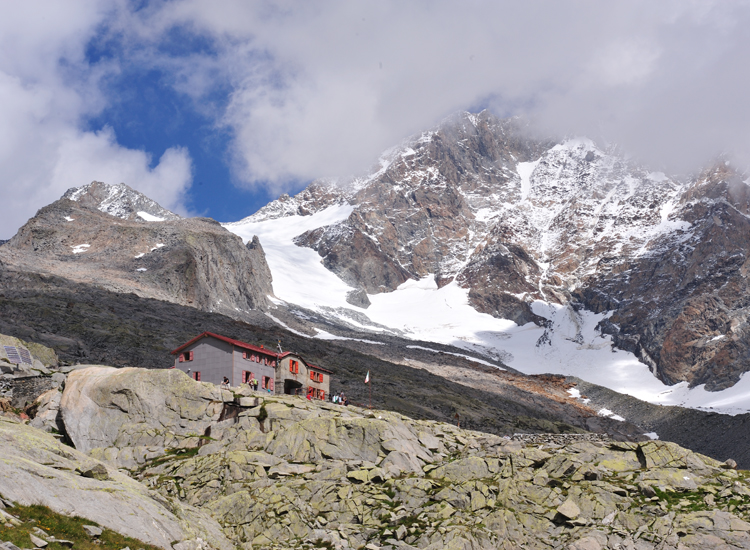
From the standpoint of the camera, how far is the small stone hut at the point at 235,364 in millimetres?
47094

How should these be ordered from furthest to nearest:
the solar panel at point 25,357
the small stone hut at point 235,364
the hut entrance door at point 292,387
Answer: the hut entrance door at point 292,387
the small stone hut at point 235,364
the solar panel at point 25,357

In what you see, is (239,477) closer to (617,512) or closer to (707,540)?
(617,512)

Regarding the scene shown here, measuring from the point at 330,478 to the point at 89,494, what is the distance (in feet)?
41.9

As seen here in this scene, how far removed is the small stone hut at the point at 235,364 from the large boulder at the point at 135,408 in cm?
473

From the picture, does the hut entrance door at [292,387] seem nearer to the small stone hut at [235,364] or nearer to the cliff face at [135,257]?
the small stone hut at [235,364]

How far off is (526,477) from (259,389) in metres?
21.2

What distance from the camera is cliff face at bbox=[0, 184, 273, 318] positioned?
128125 millimetres

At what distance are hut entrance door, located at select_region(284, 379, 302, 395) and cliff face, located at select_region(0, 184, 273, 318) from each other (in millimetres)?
77564

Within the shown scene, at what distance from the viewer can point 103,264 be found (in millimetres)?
136625

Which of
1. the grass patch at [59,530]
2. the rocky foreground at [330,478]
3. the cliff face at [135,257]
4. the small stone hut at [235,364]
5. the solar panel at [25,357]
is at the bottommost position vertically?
the grass patch at [59,530]

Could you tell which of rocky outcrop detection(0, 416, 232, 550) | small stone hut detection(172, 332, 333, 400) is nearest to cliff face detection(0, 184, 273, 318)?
small stone hut detection(172, 332, 333, 400)

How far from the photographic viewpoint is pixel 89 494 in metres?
26.2

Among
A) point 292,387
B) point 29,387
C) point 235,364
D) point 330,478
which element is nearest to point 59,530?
point 330,478

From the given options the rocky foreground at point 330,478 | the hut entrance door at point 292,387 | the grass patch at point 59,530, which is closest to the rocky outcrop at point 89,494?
the rocky foreground at point 330,478
